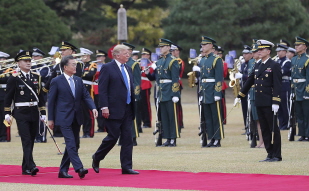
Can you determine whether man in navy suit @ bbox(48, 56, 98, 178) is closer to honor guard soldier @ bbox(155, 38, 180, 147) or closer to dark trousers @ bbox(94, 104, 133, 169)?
dark trousers @ bbox(94, 104, 133, 169)

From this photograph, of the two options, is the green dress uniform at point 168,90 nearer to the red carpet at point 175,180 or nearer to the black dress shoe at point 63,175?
the red carpet at point 175,180

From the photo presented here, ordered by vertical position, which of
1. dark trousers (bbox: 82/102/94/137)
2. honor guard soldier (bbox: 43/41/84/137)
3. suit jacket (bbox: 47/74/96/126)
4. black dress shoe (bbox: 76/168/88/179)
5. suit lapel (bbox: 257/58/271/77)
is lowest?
black dress shoe (bbox: 76/168/88/179)

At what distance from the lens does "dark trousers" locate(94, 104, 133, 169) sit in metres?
11.3

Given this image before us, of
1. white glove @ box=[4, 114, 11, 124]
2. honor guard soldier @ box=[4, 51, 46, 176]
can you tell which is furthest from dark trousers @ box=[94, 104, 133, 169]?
white glove @ box=[4, 114, 11, 124]

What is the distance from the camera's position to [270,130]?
1242 centimetres

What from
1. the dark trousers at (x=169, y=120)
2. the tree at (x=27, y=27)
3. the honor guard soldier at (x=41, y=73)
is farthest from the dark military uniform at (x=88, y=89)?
the tree at (x=27, y=27)

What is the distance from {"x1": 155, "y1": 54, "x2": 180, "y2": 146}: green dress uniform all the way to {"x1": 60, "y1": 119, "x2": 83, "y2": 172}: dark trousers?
5.03 meters

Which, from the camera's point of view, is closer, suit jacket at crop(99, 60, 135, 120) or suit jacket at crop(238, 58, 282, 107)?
suit jacket at crop(99, 60, 135, 120)

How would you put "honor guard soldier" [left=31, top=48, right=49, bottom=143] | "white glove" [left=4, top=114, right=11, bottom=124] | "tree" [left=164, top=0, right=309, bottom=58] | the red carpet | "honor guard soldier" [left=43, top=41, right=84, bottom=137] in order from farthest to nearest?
"tree" [left=164, top=0, right=309, bottom=58], "honor guard soldier" [left=31, top=48, right=49, bottom=143], "honor guard soldier" [left=43, top=41, right=84, bottom=137], "white glove" [left=4, top=114, right=11, bottom=124], the red carpet

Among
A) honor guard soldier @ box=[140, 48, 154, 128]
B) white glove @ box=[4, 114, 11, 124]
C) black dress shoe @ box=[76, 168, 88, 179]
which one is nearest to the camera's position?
black dress shoe @ box=[76, 168, 88, 179]

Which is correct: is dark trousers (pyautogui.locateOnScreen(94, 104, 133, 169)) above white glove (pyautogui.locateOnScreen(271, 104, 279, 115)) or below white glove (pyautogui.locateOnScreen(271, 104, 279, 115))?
below

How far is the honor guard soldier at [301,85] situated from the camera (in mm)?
16484

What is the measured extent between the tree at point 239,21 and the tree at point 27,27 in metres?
7.88

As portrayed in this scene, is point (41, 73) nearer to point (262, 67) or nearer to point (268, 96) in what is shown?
point (262, 67)
